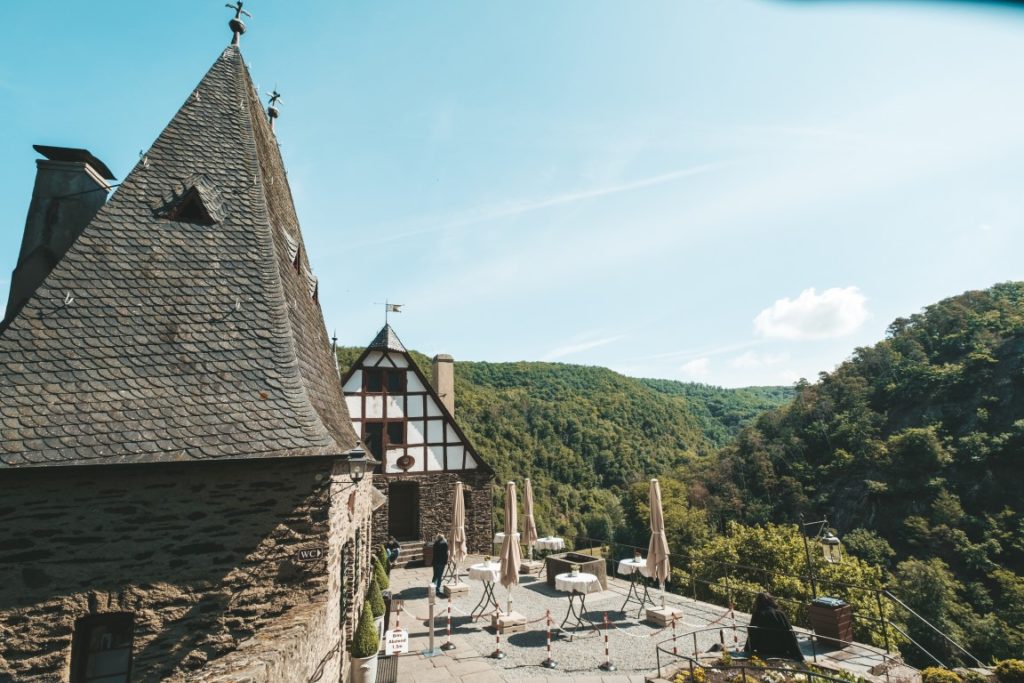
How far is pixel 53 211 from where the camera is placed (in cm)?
788

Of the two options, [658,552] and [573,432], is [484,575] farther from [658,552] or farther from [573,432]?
[573,432]

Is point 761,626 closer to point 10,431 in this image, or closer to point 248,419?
point 248,419

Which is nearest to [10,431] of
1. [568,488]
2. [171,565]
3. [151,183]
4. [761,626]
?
[171,565]

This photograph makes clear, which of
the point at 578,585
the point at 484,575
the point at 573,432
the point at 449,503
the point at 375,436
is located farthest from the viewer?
the point at 573,432

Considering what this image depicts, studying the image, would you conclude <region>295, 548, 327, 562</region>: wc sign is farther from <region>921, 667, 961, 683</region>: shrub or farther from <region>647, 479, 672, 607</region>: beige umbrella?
<region>921, 667, 961, 683</region>: shrub

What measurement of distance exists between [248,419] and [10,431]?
1994mm

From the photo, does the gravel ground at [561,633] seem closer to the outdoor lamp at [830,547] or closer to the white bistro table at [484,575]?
the white bistro table at [484,575]

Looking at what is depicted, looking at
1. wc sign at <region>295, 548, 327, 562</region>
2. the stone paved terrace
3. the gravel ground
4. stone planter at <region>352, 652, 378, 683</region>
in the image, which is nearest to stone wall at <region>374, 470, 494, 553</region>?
the gravel ground

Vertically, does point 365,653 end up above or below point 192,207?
below

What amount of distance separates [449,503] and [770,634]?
40.3ft

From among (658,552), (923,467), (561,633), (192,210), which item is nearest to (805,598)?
(658,552)

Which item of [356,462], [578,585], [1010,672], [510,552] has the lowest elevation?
[1010,672]

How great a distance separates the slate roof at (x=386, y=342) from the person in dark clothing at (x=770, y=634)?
14208 mm

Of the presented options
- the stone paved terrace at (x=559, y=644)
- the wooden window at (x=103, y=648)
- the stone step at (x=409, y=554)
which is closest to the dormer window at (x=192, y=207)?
the wooden window at (x=103, y=648)
